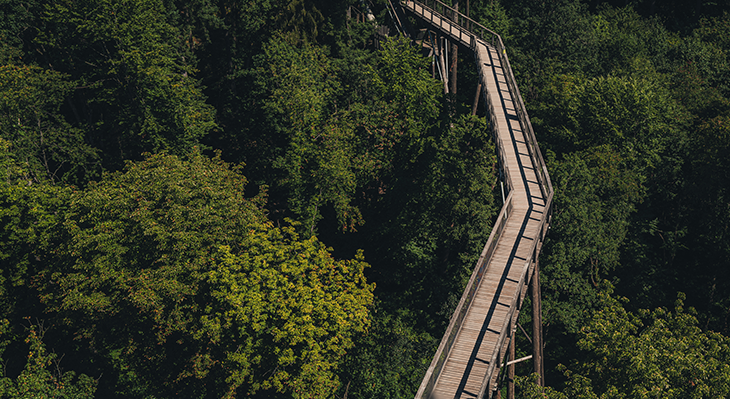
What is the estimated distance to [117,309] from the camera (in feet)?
98.2

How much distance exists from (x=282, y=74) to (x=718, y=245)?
95.0 feet

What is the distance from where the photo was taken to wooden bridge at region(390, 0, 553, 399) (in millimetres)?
17906

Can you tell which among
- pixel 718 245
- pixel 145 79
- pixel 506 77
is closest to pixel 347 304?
pixel 506 77

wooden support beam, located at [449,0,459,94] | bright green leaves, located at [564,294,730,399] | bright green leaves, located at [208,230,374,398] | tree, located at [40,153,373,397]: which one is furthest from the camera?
wooden support beam, located at [449,0,459,94]

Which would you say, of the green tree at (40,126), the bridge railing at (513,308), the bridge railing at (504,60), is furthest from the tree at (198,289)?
the bridge railing at (504,60)

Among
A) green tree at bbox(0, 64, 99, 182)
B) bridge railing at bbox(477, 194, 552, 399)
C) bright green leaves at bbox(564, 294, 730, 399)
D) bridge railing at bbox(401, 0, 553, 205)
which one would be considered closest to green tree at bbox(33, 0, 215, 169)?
green tree at bbox(0, 64, 99, 182)

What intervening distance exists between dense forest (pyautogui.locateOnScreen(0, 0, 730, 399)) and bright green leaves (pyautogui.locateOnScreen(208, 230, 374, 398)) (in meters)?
0.14

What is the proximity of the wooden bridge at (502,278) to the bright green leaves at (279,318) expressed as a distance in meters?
8.41

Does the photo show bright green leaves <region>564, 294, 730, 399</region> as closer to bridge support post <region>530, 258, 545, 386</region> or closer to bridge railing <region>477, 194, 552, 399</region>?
bridge support post <region>530, 258, 545, 386</region>

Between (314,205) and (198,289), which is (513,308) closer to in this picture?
(198,289)

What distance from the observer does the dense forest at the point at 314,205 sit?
27.6 m

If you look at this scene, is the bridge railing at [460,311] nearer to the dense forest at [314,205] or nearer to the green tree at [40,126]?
the dense forest at [314,205]

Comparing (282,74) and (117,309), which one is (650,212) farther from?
(117,309)

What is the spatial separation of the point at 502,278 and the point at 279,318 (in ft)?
35.6
